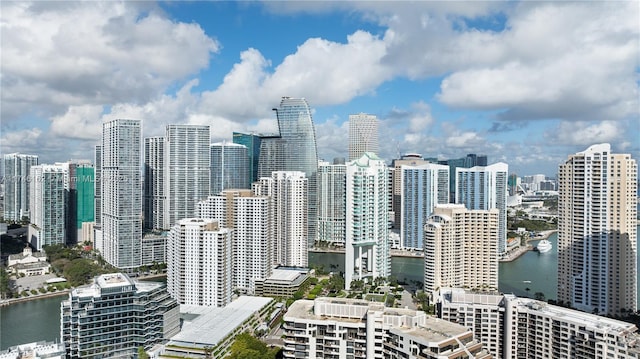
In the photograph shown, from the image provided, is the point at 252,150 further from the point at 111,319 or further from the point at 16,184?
the point at 111,319

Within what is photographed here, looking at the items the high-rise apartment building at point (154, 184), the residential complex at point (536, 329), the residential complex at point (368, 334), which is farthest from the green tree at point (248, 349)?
the high-rise apartment building at point (154, 184)

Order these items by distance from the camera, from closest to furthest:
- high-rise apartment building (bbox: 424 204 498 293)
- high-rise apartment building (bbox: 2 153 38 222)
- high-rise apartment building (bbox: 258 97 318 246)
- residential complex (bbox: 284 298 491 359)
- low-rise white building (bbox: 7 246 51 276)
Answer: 1. residential complex (bbox: 284 298 491 359)
2. high-rise apartment building (bbox: 424 204 498 293)
3. low-rise white building (bbox: 7 246 51 276)
4. high-rise apartment building (bbox: 258 97 318 246)
5. high-rise apartment building (bbox: 2 153 38 222)

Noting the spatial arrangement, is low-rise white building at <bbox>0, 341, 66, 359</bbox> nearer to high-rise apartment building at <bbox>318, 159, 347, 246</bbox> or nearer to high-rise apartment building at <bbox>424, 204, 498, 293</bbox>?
high-rise apartment building at <bbox>424, 204, 498, 293</bbox>

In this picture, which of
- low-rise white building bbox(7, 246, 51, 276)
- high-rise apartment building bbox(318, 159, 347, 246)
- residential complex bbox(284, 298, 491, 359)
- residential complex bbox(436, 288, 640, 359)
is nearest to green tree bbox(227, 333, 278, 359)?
residential complex bbox(284, 298, 491, 359)

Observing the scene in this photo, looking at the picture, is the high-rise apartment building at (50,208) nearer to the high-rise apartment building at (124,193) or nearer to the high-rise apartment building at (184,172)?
the high-rise apartment building at (124,193)

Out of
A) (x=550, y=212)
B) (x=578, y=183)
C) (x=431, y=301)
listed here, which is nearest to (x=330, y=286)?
(x=431, y=301)

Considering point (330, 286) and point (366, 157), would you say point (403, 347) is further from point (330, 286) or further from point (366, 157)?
point (366, 157)
